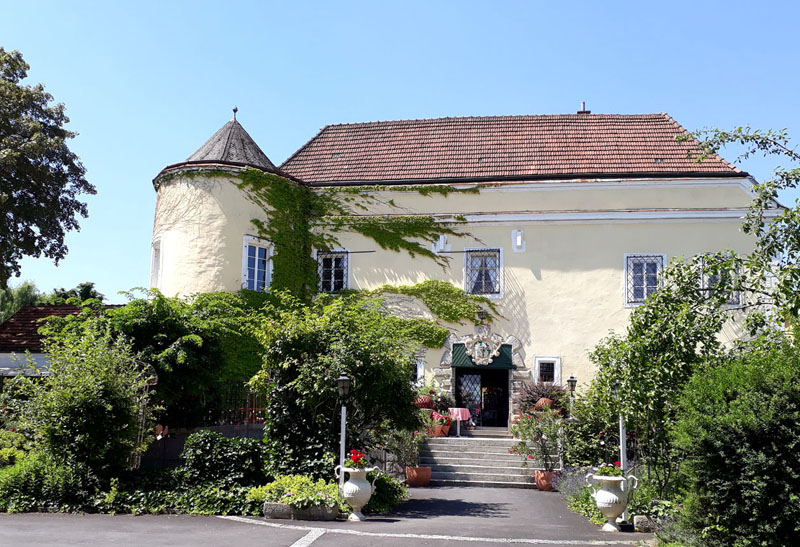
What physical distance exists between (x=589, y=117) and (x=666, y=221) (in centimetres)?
540

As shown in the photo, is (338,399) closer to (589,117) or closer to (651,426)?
(651,426)

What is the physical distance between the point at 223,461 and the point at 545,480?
753cm

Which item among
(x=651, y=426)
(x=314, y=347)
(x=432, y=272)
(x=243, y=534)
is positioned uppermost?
(x=432, y=272)

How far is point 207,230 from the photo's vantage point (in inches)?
835

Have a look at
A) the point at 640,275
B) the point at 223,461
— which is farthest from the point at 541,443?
the point at 223,461

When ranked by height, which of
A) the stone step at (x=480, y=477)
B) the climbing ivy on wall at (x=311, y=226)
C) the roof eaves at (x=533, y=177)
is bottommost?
the stone step at (x=480, y=477)

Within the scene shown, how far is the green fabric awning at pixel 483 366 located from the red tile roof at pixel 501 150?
5.27 m

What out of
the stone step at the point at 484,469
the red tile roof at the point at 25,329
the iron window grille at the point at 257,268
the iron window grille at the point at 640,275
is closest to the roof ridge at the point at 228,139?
the iron window grille at the point at 257,268

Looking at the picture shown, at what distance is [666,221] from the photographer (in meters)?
21.8

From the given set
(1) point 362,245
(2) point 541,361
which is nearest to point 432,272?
(1) point 362,245

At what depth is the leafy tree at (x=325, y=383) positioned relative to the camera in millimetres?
13984

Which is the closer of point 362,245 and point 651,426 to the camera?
point 651,426

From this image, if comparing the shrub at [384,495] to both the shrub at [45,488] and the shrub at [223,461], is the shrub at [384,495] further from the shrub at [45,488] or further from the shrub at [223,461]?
the shrub at [45,488]

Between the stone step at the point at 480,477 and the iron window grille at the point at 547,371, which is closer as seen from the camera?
the stone step at the point at 480,477
